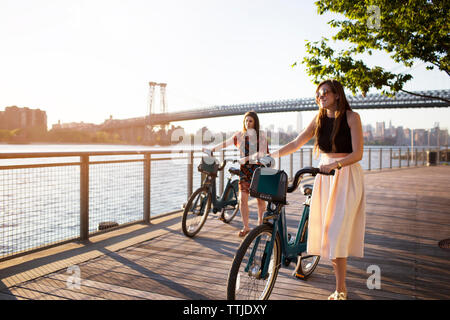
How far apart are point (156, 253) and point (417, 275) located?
2214 millimetres

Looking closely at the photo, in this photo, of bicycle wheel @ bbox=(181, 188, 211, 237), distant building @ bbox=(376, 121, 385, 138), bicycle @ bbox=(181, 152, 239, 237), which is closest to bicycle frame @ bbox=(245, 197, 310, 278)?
bicycle @ bbox=(181, 152, 239, 237)

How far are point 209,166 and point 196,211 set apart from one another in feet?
1.70

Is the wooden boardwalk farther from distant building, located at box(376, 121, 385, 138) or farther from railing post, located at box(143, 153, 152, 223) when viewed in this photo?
distant building, located at box(376, 121, 385, 138)

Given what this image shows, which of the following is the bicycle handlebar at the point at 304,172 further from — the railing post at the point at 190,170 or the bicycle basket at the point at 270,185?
the railing post at the point at 190,170

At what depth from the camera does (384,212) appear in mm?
5684

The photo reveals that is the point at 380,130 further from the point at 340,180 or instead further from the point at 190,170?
the point at 340,180

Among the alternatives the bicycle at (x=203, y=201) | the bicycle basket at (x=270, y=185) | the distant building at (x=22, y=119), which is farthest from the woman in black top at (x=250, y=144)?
the distant building at (x=22, y=119)

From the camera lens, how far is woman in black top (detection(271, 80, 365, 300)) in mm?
2145

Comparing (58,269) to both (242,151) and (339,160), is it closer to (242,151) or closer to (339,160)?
(242,151)

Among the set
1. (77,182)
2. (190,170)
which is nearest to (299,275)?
(77,182)

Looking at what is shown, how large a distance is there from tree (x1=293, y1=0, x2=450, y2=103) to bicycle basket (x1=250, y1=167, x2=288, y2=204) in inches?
116

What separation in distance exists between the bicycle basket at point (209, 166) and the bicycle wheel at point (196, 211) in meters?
0.21

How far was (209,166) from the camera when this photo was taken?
414cm
